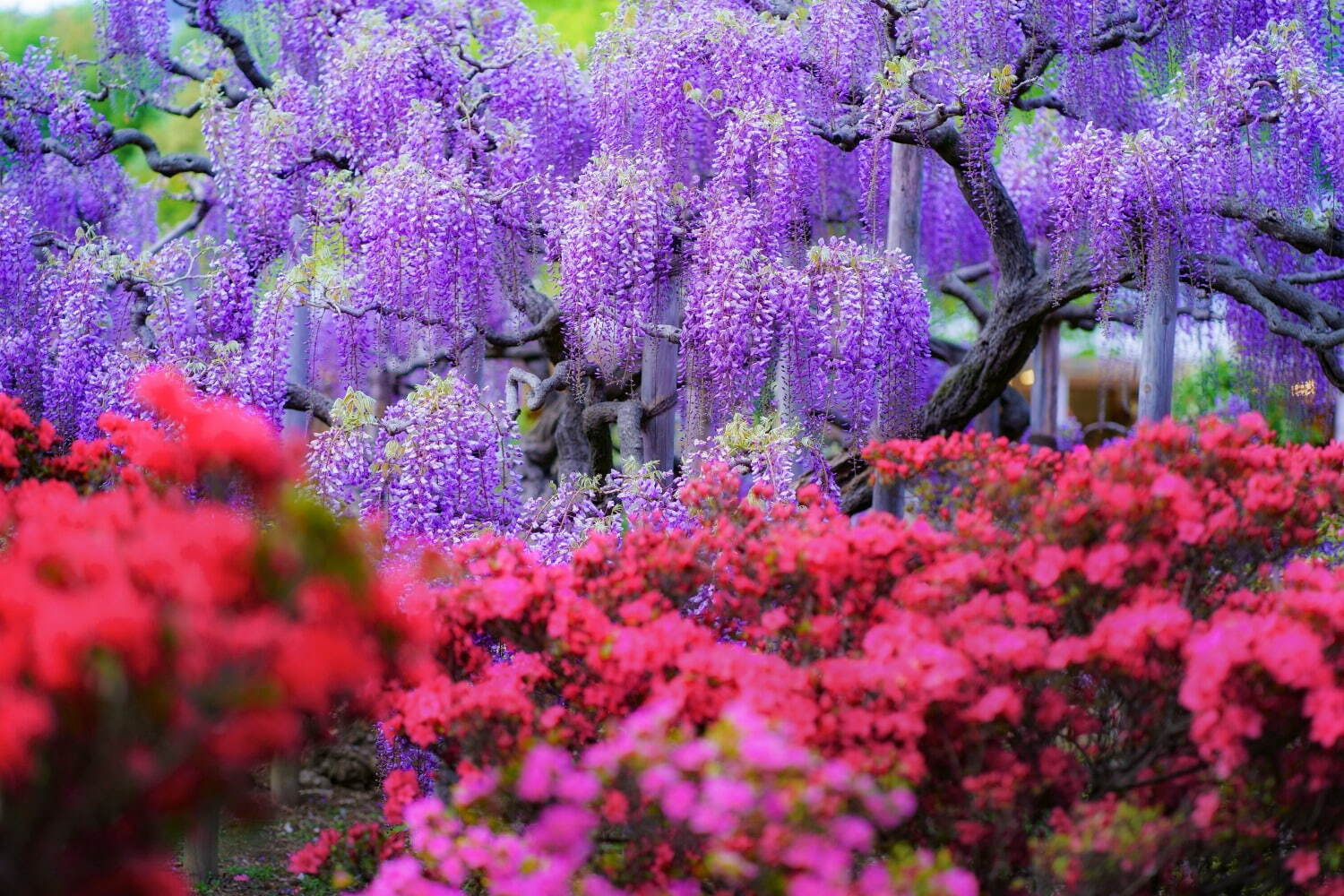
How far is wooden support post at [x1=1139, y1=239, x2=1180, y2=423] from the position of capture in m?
5.43

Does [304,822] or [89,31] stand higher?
[89,31]

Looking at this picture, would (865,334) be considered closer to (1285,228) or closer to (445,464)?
(445,464)

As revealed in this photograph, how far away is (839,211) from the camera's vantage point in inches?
→ 300

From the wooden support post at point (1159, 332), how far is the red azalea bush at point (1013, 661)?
228 cm

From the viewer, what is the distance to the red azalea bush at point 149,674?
1709 millimetres

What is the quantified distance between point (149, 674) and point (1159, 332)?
4809mm

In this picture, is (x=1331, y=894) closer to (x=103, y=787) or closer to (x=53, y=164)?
(x=103, y=787)

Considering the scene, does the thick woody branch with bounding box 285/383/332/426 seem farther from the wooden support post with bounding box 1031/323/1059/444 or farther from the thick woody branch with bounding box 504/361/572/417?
the wooden support post with bounding box 1031/323/1059/444

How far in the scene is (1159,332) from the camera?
5.56 meters

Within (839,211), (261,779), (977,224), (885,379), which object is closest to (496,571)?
(885,379)

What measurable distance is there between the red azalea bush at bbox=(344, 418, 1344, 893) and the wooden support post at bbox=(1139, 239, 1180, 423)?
2284 mm

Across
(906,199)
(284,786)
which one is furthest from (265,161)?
(906,199)

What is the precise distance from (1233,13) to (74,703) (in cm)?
569

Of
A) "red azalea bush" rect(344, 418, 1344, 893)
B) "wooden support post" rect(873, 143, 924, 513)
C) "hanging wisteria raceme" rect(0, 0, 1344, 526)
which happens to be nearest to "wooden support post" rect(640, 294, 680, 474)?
"hanging wisteria raceme" rect(0, 0, 1344, 526)
